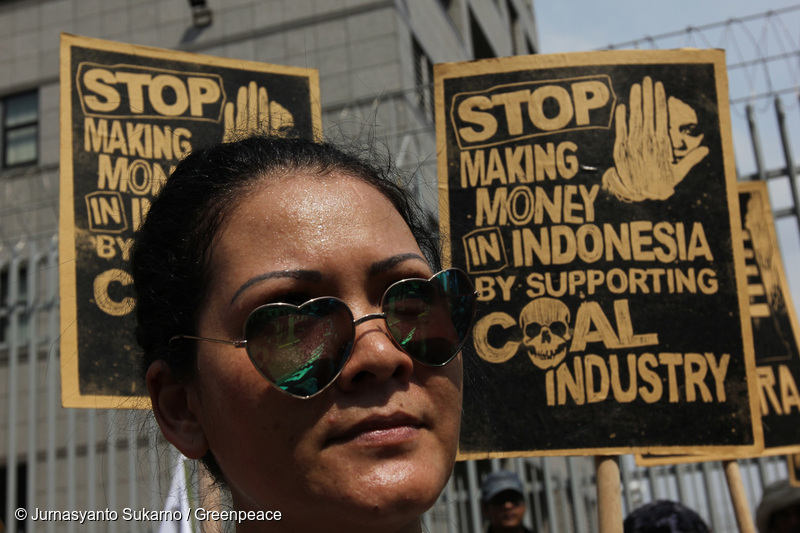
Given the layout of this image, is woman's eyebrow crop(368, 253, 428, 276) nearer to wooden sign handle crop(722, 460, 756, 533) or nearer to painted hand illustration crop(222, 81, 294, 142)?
painted hand illustration crop(222, 81, 294, 142)

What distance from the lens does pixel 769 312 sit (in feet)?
15.5

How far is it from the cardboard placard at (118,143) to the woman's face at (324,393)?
1579 mm

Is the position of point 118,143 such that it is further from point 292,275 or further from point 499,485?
point 499,485

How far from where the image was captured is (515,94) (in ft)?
9.95

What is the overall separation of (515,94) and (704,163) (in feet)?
2.26

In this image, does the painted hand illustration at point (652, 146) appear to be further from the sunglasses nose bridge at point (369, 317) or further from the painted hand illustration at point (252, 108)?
the sunglasses nose bridge at point (369, 317)

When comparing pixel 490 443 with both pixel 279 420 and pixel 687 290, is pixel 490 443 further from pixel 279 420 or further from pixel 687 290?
pixel 279 420

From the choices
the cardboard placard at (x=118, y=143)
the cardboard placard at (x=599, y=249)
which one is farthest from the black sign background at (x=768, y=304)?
the cardboard placard at (x=118, y=143)

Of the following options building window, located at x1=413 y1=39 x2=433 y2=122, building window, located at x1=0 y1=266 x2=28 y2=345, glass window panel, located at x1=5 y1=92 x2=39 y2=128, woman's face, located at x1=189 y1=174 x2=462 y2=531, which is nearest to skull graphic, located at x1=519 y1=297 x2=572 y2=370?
woman's face, located at x1=189 y1=174 x2=462 y2=531

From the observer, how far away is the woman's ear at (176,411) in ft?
5.15

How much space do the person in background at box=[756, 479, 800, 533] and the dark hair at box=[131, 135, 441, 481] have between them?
3.64 metres

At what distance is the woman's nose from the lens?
4.51 feet

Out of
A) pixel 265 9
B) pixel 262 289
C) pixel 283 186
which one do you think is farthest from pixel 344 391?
pixel 265 9

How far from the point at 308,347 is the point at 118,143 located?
2.26 m
